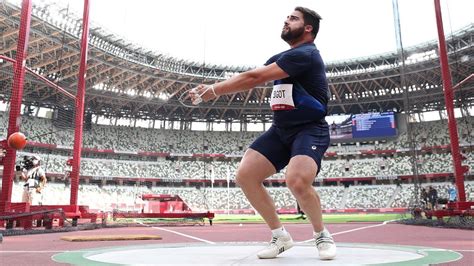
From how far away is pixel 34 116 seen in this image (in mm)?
43656

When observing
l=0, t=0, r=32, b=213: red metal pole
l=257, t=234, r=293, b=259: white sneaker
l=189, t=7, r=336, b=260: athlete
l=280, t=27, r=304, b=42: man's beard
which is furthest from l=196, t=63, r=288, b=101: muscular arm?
l=0, t=0, r=32, b=213: red metal pole

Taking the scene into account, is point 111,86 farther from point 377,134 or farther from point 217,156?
point 377,134

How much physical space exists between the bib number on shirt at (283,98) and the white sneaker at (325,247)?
1.17 meters

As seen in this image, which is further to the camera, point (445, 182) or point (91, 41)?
point (445, 182)

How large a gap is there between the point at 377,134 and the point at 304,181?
49.8 m

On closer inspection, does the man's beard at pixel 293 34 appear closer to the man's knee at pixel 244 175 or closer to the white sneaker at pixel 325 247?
the man's knee at pixel 244 175

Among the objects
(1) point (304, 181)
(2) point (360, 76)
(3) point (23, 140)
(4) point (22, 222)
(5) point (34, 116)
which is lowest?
(4) point (22, 222)

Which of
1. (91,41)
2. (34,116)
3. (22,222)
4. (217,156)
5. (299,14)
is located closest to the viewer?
(299,14)

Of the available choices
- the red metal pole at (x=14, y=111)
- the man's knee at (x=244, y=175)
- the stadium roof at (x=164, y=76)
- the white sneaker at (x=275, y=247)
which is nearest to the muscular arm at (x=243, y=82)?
the man's knee at (x=244, y=175)

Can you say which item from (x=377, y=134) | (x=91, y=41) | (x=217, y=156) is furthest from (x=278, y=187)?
(x=91, y=41)

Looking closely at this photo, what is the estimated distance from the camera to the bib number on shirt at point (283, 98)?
11.4 feet

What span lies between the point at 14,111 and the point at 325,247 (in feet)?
30.7

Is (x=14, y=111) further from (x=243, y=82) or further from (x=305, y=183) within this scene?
(x=305, y=183)

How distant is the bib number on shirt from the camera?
3.49 m
